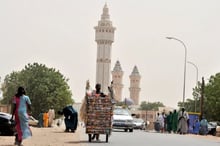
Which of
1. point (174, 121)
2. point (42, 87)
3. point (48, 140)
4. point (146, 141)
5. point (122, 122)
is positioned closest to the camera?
point (48, 140)

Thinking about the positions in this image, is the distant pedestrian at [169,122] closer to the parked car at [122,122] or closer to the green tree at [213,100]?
the parked car at [122,122]

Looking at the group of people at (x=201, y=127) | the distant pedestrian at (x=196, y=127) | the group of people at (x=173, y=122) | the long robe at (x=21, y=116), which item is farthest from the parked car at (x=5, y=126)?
the distant pedestrian at (x=196, y=127)

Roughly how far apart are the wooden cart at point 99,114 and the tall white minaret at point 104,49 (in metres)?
150

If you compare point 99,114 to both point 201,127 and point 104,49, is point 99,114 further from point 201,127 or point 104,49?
point 104,49

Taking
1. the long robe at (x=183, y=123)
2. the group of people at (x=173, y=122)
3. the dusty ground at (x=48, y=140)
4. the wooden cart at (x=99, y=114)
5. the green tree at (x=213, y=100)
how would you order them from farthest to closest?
the green tree at (x=213, y=100)
the group of people at (x=173, y=122)
the long robe at (x=183, y=123)
the wooden cart at (x=99, y=114)
the dusty ground at (x=48, y=140)

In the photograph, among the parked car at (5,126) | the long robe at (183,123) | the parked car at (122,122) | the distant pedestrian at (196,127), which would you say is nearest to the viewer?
the parked car at (5,126)

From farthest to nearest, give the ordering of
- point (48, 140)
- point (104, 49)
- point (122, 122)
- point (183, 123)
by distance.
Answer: point (104, 49) < point (183, 123) < point (122, 122) < point (48, 140)

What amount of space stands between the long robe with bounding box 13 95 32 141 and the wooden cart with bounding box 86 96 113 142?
337 cm

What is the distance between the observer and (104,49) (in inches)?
6934

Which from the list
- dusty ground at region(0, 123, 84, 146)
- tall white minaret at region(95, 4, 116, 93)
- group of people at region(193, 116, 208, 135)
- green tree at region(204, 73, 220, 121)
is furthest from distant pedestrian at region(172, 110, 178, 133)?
tall white minaret at region(95, 4, 116, 93)

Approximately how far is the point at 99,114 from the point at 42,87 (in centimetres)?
6639

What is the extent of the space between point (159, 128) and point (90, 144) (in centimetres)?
2335

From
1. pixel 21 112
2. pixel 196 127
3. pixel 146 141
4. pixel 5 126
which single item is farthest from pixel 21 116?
pixel 196 127

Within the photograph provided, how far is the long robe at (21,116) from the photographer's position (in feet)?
59.6
